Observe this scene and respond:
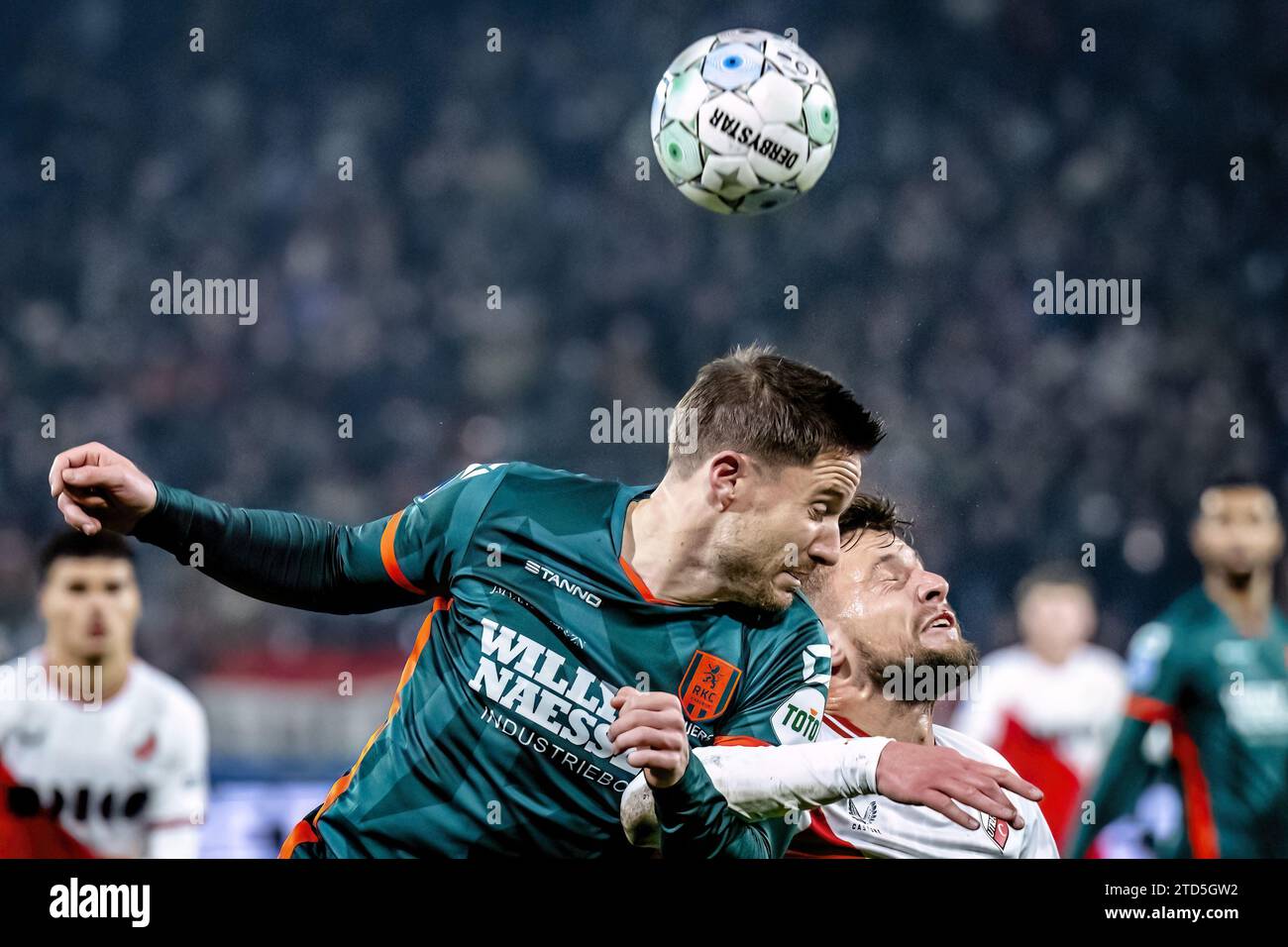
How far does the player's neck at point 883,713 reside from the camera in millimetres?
4004

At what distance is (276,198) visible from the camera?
31.1 feet

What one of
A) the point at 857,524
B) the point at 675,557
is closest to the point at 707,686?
the point at 675,557

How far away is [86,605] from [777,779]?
Answer: 3.37 metres

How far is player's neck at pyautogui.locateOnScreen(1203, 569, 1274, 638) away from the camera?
233 inches

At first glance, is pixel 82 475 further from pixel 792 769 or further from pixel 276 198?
pixel 276 198

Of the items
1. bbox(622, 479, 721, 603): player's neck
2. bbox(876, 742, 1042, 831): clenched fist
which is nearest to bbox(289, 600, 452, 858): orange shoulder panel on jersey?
bbox(622, 479, 721, 603): player's neck

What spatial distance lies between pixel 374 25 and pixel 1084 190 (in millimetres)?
5083

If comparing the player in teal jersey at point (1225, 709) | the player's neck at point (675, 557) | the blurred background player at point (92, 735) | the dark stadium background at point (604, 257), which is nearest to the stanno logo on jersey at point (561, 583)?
the player's neck at point (675, 557)

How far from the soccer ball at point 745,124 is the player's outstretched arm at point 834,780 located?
207 cm

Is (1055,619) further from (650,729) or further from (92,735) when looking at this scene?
(650,729)

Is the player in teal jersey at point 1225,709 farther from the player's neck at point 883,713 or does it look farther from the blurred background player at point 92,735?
the blurred background player at point 92,735

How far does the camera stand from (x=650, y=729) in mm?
2896

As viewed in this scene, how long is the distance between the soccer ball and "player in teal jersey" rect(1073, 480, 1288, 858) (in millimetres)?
2421
